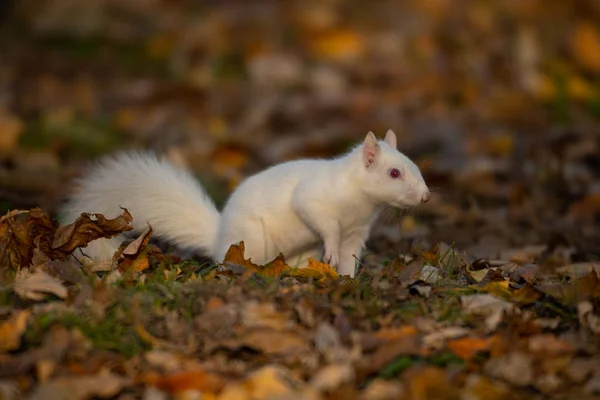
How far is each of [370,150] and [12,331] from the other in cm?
198

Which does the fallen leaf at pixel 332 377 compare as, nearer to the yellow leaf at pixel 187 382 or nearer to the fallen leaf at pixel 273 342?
the fallen leaf at pixel 273 342

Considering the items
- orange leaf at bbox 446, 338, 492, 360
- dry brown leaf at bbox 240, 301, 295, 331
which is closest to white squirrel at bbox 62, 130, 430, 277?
dry brown leaf at bbox 240, 301, 295, 331

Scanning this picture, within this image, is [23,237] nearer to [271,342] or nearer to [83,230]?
[83,230]

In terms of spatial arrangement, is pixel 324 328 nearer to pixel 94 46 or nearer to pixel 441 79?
pixel 441 79

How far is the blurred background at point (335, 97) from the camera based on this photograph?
21.9ft

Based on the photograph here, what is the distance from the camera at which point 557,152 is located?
7.68m

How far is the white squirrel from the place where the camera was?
4.73 metres

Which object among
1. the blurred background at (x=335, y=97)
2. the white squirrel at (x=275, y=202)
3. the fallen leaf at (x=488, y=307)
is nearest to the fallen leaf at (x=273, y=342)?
the fallen leaf at (x=488, y=307)

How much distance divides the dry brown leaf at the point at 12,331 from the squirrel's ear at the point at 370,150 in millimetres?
1856

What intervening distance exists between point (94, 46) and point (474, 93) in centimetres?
429

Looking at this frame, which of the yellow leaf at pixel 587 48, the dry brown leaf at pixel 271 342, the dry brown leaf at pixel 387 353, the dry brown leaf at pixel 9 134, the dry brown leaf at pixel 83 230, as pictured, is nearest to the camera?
the dry brown leaf at pixel 387 353

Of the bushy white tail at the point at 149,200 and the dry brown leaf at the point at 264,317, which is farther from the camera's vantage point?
the bushy white tail at the point at 149,200

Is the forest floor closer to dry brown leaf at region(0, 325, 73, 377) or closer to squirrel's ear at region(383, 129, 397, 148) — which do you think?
dry brown leaf at region(0, 325, 73, 377)

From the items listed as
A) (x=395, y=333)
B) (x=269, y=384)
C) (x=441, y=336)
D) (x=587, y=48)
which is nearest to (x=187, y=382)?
(x=269, y=384)
